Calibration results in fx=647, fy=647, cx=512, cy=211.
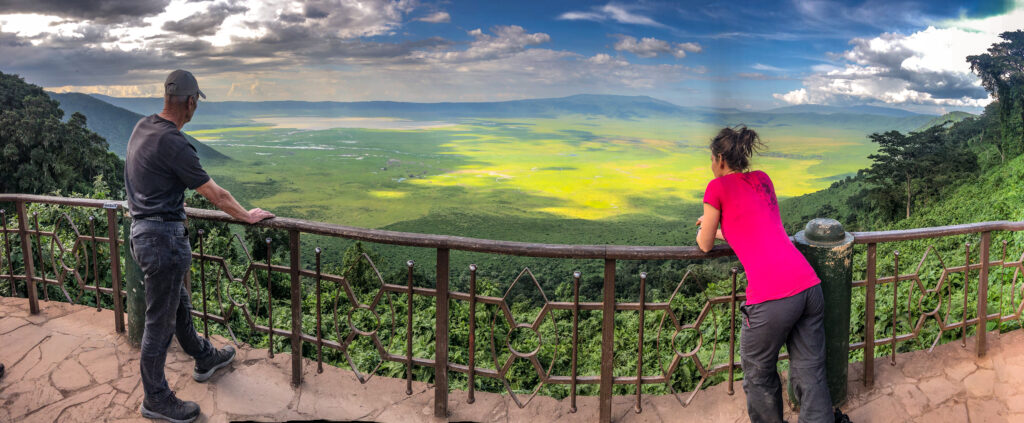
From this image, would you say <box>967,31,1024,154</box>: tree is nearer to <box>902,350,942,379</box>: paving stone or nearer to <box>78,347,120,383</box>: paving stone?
<box>902,350,942,379</box>: paving stone

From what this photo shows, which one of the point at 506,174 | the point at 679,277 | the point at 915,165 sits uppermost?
the point at 915,165

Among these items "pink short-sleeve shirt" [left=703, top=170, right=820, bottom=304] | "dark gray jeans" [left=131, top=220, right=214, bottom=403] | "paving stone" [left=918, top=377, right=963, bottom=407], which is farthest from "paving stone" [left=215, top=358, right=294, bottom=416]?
"paving stone" [left=918, top=377, right=963, bottom=407]

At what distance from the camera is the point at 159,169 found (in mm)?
2445

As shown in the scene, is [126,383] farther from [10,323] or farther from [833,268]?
[833,268]

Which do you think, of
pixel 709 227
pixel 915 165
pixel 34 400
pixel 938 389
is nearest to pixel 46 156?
pixel 34 400

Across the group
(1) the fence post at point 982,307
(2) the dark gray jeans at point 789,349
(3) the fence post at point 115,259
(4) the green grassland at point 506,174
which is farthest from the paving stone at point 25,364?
(4) the green grassland at point 506,174

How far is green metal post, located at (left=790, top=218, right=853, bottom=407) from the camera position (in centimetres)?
251

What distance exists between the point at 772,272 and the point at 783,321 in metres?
0.17

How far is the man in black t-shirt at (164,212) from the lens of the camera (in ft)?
7.90

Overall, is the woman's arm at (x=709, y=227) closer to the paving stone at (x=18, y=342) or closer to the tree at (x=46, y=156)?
the paving stone at (x=18, y=342)

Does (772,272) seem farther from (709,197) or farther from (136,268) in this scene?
(136,268)

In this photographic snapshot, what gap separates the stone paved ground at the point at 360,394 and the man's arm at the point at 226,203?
0.80m

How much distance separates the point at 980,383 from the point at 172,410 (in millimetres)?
3632

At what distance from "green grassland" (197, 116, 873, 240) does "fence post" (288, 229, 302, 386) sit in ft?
149
